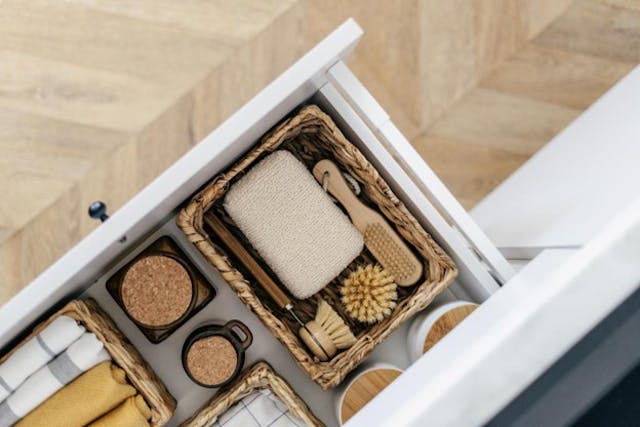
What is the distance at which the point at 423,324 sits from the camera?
103cm

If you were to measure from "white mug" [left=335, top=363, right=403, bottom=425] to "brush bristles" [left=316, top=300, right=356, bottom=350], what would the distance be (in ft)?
0.15

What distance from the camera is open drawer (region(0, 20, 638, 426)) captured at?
68 centimetres

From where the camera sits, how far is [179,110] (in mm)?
1564

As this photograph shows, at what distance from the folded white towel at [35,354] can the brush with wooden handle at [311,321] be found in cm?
22

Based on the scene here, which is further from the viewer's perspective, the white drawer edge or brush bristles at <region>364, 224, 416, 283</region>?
brush bristles at <region>364, 224, 416, 283</region>

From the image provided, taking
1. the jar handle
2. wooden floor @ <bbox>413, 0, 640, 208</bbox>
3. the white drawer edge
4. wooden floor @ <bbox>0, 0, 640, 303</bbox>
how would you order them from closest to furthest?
the white drawer edge
the jar handle
wooden floor @ <bbox>0, 0, 640, 303</bbox>
wooden floor @ <bbox>413, 0, 640, 208</bbox>

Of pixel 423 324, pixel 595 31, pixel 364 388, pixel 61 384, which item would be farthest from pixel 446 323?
pixel 595 31

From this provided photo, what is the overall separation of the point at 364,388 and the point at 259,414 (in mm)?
146

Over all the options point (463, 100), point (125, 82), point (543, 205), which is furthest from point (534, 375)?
point (125, 82)

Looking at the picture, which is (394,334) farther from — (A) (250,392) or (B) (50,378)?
(B) (50,378)

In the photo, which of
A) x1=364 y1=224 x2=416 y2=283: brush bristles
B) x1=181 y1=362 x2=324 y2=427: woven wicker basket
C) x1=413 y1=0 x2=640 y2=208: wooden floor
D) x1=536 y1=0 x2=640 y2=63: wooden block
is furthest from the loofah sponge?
x1=536 y1=0 x2=640 y2=63: wooden block

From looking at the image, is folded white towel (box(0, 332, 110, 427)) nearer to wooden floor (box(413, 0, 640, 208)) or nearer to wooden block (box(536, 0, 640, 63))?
wooden floor (box(413, 0, 640, 208))

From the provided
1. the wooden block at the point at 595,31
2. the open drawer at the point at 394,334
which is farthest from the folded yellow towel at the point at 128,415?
the wooden block at the point at 595,31

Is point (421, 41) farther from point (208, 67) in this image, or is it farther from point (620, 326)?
point (620, 326)
